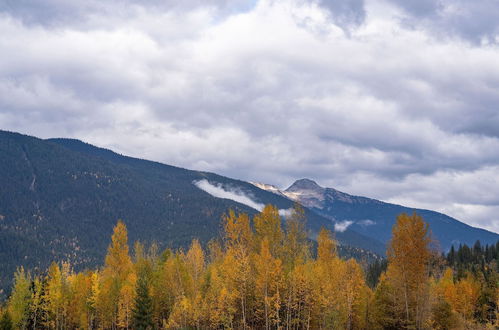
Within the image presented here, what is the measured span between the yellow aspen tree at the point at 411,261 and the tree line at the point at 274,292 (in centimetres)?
13

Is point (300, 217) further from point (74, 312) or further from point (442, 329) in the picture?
point (74, 312)

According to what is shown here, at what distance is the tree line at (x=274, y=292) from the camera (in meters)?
72.6

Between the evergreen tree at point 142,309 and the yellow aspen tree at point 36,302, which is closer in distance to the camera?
the evergreen tree at point 142,309

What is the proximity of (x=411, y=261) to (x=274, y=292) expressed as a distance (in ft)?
66.2

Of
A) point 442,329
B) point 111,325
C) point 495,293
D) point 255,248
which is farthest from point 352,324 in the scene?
point 111,325

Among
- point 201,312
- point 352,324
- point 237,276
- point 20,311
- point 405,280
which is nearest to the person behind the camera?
point 405,280

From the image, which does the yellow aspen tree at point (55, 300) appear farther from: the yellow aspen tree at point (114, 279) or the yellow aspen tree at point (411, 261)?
the yellow aspen tree at point (411, 261)

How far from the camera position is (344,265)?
86.3m

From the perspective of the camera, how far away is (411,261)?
7088cm

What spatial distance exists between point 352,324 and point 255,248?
2245cm

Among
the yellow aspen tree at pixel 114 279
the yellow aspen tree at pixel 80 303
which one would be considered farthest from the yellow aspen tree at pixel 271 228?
the yellow aspen tree at pixel 80 303

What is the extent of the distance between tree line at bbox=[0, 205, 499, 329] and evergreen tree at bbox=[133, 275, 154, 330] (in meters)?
0.17

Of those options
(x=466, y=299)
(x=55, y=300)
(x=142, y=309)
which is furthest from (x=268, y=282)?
(x=466, y=299)

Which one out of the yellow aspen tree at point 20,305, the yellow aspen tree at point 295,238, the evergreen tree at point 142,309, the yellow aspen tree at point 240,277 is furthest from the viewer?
the yellow aspen tree at point 20,305
